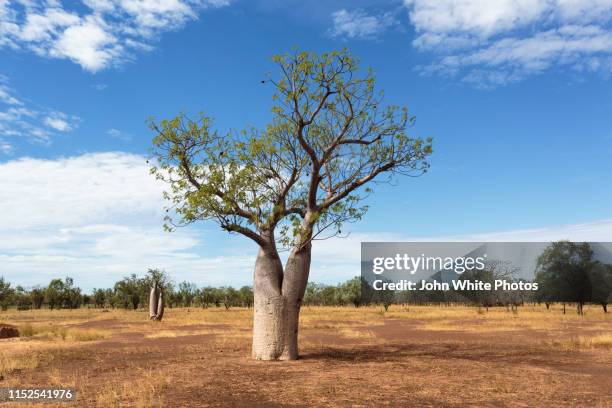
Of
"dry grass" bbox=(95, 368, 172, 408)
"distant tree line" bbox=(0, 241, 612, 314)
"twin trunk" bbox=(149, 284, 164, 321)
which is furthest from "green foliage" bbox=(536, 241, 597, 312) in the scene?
"dry grass" bbox=(95, 368, 172, 408)

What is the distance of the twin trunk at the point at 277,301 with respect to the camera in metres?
15.9

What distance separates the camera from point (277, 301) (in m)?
15.9

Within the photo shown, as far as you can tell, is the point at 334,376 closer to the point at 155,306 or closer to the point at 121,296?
the point at 155,306

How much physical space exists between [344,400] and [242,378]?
3.47m

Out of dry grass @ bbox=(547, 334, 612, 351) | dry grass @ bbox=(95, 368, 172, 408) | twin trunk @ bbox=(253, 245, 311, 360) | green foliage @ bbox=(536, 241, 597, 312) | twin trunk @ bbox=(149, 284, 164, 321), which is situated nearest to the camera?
dry grass @ bbox=(95, 368, 172, 408)

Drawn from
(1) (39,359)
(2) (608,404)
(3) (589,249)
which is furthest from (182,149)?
(3) (589,249)

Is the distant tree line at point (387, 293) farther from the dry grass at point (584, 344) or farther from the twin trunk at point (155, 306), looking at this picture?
the dry grass at point (584, 344)

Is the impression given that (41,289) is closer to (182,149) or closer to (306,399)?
(182,149)

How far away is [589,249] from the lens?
61656 millimetres

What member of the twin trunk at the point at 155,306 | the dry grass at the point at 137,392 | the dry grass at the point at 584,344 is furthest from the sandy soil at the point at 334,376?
the twin trunk at the point at 155,306

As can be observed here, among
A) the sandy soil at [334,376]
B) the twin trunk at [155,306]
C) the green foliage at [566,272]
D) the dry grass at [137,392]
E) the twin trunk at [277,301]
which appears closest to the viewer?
the dry grass at [137,392]

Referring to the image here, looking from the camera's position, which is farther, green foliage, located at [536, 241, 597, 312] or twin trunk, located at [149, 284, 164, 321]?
green foliage, located at [536, 241, 597, 312]

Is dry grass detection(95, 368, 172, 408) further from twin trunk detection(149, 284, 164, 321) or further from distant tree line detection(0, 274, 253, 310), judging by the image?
distant tree line detection(0, 274, 253, 310)

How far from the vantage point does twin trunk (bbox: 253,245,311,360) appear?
15891 mm
